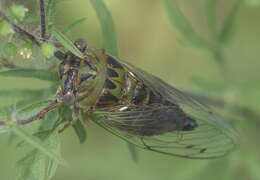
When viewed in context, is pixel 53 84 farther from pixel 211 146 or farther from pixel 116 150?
pixel 116 150

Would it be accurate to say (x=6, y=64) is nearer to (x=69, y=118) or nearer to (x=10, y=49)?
(x=10, y=49)

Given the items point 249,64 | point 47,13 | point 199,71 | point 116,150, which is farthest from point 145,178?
point 47,13

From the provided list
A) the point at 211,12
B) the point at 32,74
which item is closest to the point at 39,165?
the point at 32,74

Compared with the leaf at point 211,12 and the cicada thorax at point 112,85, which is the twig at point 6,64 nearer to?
the cicada thorax at point 112,85

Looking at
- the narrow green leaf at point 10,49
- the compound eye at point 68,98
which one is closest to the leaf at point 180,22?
the compound eye at point 68,98

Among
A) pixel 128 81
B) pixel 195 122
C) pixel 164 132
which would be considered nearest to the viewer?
pixel 128 81

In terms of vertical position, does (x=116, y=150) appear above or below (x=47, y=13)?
below
